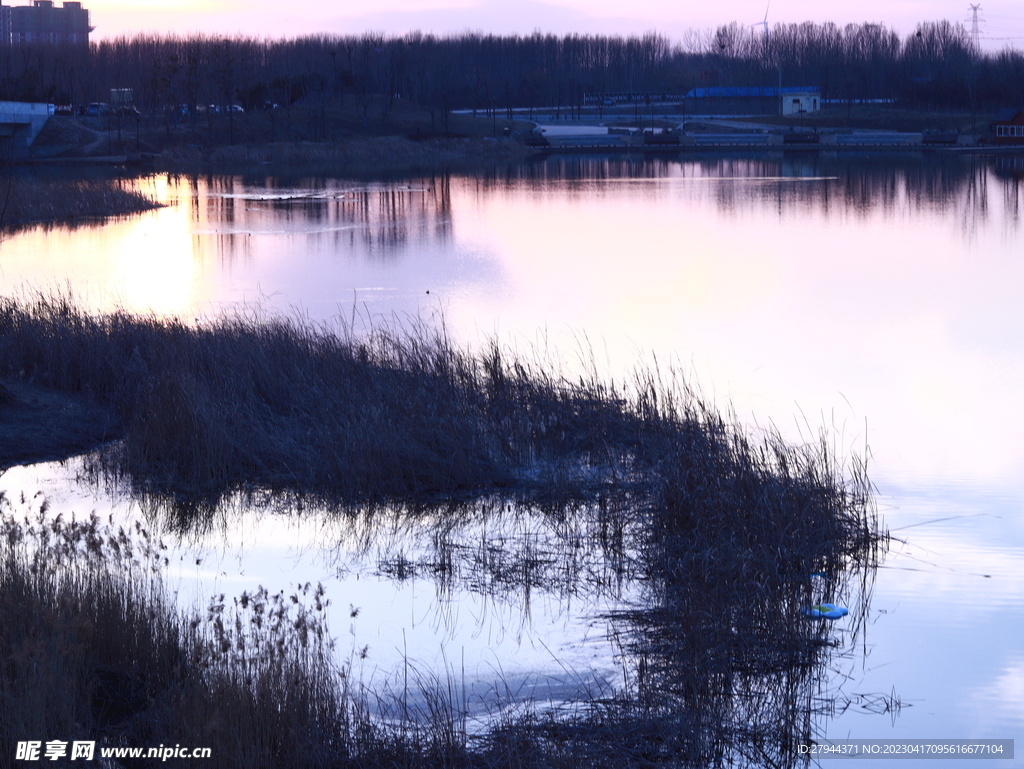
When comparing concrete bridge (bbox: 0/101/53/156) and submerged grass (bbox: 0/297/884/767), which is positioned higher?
concrete bridge (bbox: 0/101/53/156)

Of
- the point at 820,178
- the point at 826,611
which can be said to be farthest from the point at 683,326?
the point at 820,178

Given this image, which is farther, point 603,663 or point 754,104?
point 754,104

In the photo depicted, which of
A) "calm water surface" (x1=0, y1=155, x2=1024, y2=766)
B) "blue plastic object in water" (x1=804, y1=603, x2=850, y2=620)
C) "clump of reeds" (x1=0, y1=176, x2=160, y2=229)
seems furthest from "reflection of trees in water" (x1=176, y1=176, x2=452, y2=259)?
"blue plastic object in water" (x1=804, y1=603, x2=850, y2=620)

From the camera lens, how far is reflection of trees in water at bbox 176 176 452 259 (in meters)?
33.8

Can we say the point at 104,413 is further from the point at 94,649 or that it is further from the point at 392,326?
the point at 392,326

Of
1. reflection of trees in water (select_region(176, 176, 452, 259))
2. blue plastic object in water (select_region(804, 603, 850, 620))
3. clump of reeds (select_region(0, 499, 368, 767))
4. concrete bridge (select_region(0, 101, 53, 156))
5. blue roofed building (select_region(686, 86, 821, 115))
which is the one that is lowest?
blue plastic object in water (select_region(804, 603, 850, 620))

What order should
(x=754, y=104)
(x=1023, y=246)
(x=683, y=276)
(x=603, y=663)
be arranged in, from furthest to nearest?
1. (x=754, y=104)
2. (x=1023, y=246)
3. (x=683, y=276)
4. (x=603, y=663)

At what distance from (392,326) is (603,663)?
13334 mm

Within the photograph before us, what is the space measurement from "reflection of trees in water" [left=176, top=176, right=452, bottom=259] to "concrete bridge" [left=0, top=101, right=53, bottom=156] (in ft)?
61.2

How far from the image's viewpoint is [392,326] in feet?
63.1

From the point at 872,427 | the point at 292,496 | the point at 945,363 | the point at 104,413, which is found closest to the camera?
the point at 292,496

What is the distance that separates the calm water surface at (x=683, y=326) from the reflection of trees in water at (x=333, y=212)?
26cm

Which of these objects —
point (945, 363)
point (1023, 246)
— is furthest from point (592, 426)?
point (1023, 246)

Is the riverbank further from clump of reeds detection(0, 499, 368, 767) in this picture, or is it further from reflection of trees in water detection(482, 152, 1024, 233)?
clump of reeds detection(0, 499, 368, 767)
